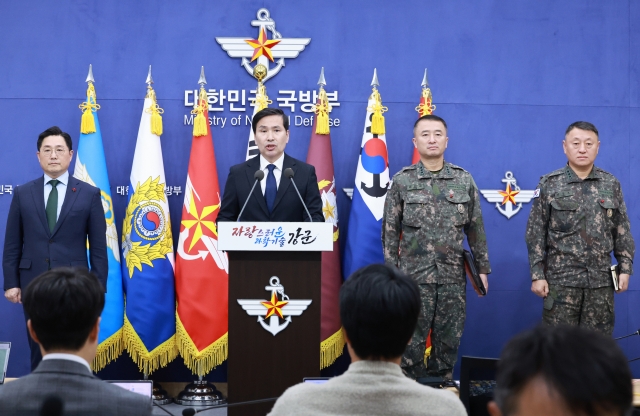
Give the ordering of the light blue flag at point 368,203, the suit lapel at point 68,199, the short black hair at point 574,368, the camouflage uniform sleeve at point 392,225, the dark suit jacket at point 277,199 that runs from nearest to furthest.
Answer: the short black hair at point 574,368
the dark suit jacket at point 277,199
the suit lapel at point 68,199
the camouflage uniform sleeve at point 392,225
the light blue flag at point 368,203

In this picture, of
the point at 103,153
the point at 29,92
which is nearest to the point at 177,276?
the point at 103,153

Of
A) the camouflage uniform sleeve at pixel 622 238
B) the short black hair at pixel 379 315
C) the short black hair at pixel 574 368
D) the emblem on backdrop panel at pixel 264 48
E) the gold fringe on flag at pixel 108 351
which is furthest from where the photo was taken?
the emblem on backdrop panel at pixel 264 48

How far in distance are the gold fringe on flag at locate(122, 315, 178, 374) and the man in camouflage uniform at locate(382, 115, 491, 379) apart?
1.51 meters

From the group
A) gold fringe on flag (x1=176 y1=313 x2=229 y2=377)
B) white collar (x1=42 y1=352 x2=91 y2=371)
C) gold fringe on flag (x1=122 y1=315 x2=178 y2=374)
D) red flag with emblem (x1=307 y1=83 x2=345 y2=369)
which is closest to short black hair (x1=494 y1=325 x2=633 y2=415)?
white collar (x1=42 y1=352 x2=91 y2=371)

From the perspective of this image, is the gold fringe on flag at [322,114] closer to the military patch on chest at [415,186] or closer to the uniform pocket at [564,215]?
the military patch on chest at [415,186]

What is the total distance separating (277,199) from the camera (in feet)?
12.1

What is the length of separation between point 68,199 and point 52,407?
2699 mm

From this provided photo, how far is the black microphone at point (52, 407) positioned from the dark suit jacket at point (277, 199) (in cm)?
235

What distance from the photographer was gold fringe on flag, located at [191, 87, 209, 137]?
180 inches

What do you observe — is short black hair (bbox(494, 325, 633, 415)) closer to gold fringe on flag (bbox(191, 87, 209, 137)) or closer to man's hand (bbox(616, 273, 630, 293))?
man's hand (bbox(616, 273, 630, 293))

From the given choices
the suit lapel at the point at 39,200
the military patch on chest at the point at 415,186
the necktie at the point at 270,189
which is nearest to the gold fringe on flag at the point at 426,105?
the military patch on chest at the point at 415,186

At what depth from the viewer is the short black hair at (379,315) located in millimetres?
1482

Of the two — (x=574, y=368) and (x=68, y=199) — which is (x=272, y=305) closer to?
(x=68, y=199)

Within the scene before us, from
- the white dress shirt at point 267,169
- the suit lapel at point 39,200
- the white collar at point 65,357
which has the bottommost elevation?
the white collar at point 65,357
